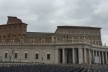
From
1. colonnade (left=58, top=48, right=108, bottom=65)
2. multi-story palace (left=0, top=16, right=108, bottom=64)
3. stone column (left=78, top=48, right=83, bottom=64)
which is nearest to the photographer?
stone column (left=78, top=48, right=83, bottom=64)

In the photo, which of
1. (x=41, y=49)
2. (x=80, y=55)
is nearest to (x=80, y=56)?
(x=80, y=55)

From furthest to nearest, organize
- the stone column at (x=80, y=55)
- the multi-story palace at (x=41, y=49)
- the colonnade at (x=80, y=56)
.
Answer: the multi-story palace at (x=41, y=49) < the colonnade at (x=80, y=56) < the stone column at (x=80, y=55)

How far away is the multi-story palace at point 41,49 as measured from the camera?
246 ft

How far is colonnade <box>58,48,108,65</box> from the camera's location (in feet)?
242

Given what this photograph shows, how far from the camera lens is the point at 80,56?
73438mm

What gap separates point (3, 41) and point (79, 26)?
119ft

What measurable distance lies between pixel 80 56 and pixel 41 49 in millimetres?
14317

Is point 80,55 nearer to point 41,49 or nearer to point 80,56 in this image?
point 80,56

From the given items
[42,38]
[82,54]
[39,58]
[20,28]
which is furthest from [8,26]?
[82,54]

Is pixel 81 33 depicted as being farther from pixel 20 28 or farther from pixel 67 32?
pixel 20 28

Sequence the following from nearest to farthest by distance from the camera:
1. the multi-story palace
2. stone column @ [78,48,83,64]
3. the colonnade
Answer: stone column @ [78,48,83,64] → the colonnade → the multi-story palace

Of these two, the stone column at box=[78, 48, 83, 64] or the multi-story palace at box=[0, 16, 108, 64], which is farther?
the multi-story palace at box=[0, 16, 108, 64]

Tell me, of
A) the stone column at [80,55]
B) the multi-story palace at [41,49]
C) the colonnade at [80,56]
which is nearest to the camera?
the stone column at [80,55]

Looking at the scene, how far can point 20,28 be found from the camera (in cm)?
8438
